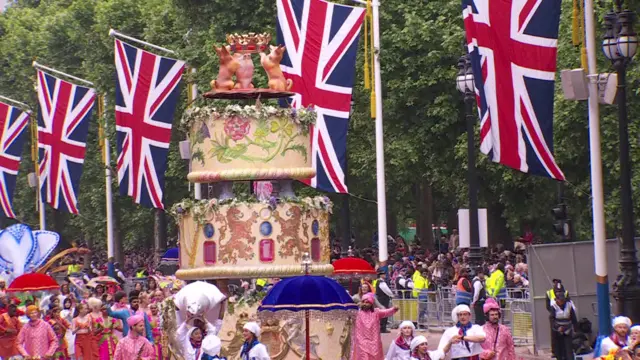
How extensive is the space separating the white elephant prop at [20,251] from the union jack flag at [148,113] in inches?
99.0

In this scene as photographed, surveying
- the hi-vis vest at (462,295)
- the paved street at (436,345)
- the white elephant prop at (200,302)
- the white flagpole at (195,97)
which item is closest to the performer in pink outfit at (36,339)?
the white elephant prop at (200,302)

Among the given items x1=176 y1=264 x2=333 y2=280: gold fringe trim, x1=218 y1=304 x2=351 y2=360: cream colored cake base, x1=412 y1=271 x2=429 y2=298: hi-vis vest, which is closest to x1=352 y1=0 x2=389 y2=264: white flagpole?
x1=412 y1=271 x2=429 y2=298: hi-vis vest

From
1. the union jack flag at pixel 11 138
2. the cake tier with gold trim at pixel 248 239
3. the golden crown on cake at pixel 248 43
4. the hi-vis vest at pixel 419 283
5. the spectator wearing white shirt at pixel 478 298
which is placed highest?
the union jack flag at pixel 11 138

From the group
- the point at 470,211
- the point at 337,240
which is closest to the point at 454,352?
the point at 470,211

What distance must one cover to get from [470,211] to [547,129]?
8.41 meters

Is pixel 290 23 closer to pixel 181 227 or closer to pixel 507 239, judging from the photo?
pixel 181 227

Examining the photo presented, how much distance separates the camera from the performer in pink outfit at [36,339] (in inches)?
1009

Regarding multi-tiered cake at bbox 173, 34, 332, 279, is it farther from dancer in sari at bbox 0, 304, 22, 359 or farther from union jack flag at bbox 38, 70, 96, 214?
union jack flag at bbox 38, 70, 96, 214

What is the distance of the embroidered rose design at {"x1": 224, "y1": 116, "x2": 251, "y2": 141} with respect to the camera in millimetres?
26562

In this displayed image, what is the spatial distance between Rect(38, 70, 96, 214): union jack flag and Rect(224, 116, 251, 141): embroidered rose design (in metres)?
21.0

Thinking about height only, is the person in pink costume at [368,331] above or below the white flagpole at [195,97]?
below

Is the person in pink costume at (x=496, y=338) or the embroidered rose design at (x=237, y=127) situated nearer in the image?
the person in pink costume at (x=496, y=338)

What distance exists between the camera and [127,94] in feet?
128

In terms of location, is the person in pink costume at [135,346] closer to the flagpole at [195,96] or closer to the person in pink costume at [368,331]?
the person in pink costume at [368,331]
